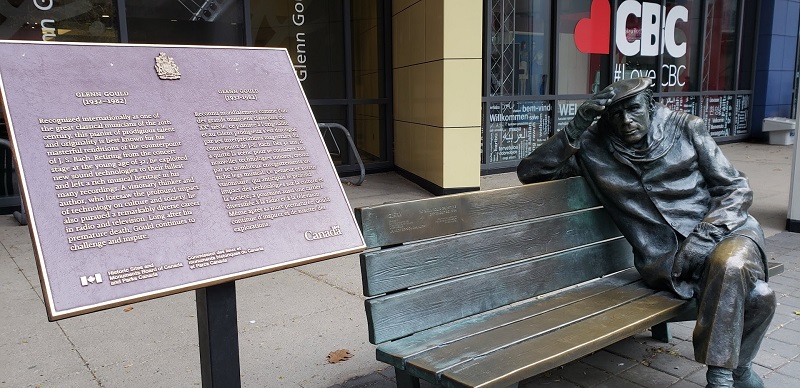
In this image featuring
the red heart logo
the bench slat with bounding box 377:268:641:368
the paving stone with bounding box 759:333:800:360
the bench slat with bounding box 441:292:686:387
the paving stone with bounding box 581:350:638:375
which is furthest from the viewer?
the red heart logo

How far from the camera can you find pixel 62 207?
79.7 inches

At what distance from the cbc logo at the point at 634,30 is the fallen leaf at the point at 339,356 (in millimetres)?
8971

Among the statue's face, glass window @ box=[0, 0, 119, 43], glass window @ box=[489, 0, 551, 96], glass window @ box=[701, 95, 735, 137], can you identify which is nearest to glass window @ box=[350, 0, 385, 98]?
glass window @ box=[489, 0, 551, 96]

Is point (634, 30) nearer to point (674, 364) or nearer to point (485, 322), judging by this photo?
point (674, 364)

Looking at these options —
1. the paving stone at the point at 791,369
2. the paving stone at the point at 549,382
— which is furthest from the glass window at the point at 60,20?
the paving stone at the point at 791,369

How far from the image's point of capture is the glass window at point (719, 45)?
47.2ft

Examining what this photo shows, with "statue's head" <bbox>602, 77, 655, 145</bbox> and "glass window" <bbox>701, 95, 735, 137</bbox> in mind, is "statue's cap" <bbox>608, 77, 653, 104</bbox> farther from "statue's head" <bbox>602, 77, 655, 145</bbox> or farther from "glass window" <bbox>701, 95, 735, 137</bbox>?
"glass window" <bbox>701, 95, 735, 137</bbox>

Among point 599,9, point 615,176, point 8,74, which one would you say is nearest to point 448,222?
point 615,176

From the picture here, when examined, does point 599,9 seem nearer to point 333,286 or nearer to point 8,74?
point 333,286

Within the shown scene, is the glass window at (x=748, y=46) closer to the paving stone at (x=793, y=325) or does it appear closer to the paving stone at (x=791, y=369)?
the paving stone at (x=793, y=325)

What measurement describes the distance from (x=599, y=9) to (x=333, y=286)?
8.59 meters

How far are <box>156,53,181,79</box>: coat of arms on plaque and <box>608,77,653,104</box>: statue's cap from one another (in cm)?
210

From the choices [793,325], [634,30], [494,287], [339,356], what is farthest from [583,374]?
[634,30]

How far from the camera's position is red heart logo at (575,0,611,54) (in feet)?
37.1
